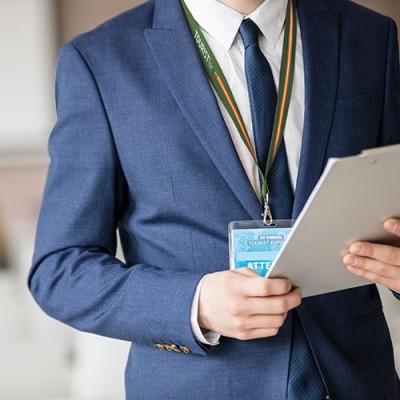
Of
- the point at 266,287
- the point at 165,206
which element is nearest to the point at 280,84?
the point at 165,206

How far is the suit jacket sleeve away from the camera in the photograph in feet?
4.20

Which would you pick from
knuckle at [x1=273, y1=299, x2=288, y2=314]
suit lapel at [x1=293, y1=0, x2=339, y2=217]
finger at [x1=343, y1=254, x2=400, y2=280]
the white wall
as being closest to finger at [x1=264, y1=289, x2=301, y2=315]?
knuckle at [x1=273, y1=299, x2=288, y2=314]

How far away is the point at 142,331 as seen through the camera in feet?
4.20

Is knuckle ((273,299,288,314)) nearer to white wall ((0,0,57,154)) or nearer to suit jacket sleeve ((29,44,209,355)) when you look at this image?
suit jacket sleeve ((29,44,209,355))

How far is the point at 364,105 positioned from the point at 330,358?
451mm

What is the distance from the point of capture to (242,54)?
1.40 m

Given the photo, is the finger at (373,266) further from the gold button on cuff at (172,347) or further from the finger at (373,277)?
the gold button on cuff at (172,347)

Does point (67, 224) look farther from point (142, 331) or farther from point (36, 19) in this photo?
point (36, 19)

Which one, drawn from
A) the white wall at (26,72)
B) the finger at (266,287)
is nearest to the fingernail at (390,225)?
the finger at (266,287)

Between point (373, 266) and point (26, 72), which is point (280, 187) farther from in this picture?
point (26, 72)

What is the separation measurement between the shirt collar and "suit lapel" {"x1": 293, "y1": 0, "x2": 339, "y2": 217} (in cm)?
6

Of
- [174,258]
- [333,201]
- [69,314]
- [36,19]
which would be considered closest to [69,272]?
[69,314]

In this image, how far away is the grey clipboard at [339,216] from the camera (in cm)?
100

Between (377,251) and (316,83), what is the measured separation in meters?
0.36
